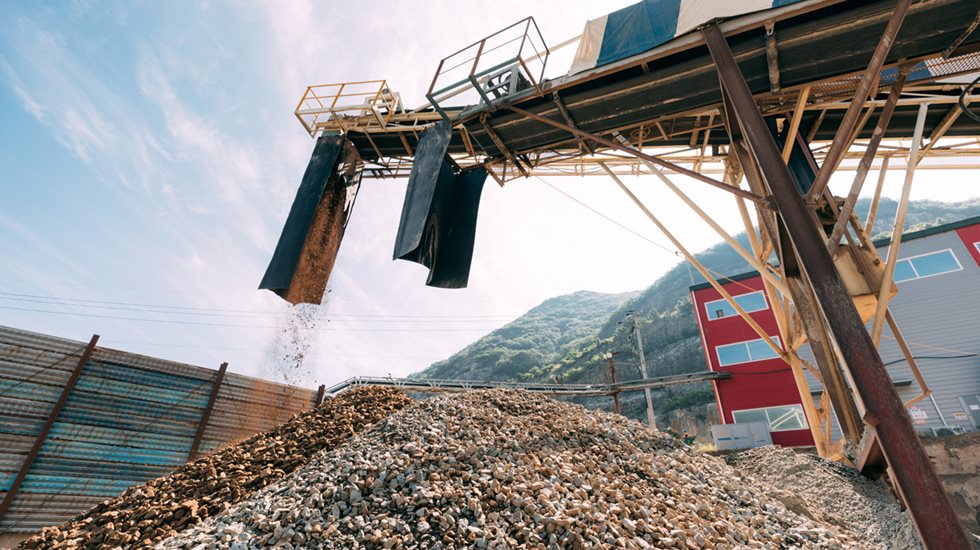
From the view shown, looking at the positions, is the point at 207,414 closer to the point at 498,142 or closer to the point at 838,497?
the point at 498,142

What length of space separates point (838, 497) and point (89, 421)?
39.4 feet

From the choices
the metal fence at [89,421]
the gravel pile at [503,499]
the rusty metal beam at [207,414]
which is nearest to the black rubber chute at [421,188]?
the gravel pile at [503,499]

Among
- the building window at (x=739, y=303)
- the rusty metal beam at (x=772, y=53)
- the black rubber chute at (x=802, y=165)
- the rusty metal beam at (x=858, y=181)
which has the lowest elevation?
the rusty metal beam at (x=858, y=181)

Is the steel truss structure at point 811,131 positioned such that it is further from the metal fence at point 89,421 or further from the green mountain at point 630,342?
the green mountain at point 630,342

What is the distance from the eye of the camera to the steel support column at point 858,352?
309cm

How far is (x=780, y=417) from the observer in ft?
65.5

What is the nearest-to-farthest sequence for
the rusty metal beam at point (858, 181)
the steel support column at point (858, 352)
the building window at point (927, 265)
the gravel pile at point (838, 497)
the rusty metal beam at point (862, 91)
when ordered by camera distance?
the steel support column at point (858, 352)
the gravel pile at point (838, 497)
the rusty metal beam at point (862, 91)
the rusty metal beam at point (858, 181)
the building window at point (927, 265)

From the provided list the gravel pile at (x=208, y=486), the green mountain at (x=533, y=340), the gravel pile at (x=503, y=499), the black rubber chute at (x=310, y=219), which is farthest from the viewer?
the green mountain at (x=533, y=340)

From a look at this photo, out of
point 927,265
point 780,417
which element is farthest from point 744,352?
point 927,265

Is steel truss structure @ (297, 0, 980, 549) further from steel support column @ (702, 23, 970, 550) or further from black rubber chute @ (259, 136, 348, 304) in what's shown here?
black rubber chute @ (259, 136, 348, 304)

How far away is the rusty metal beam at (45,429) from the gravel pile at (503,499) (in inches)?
210

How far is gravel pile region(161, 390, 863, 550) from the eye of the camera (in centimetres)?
329

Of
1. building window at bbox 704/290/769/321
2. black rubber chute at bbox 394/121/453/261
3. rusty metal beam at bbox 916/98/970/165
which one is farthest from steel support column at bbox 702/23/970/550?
building window at bbox 704/290/769/321

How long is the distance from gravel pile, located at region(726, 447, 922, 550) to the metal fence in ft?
33.6
